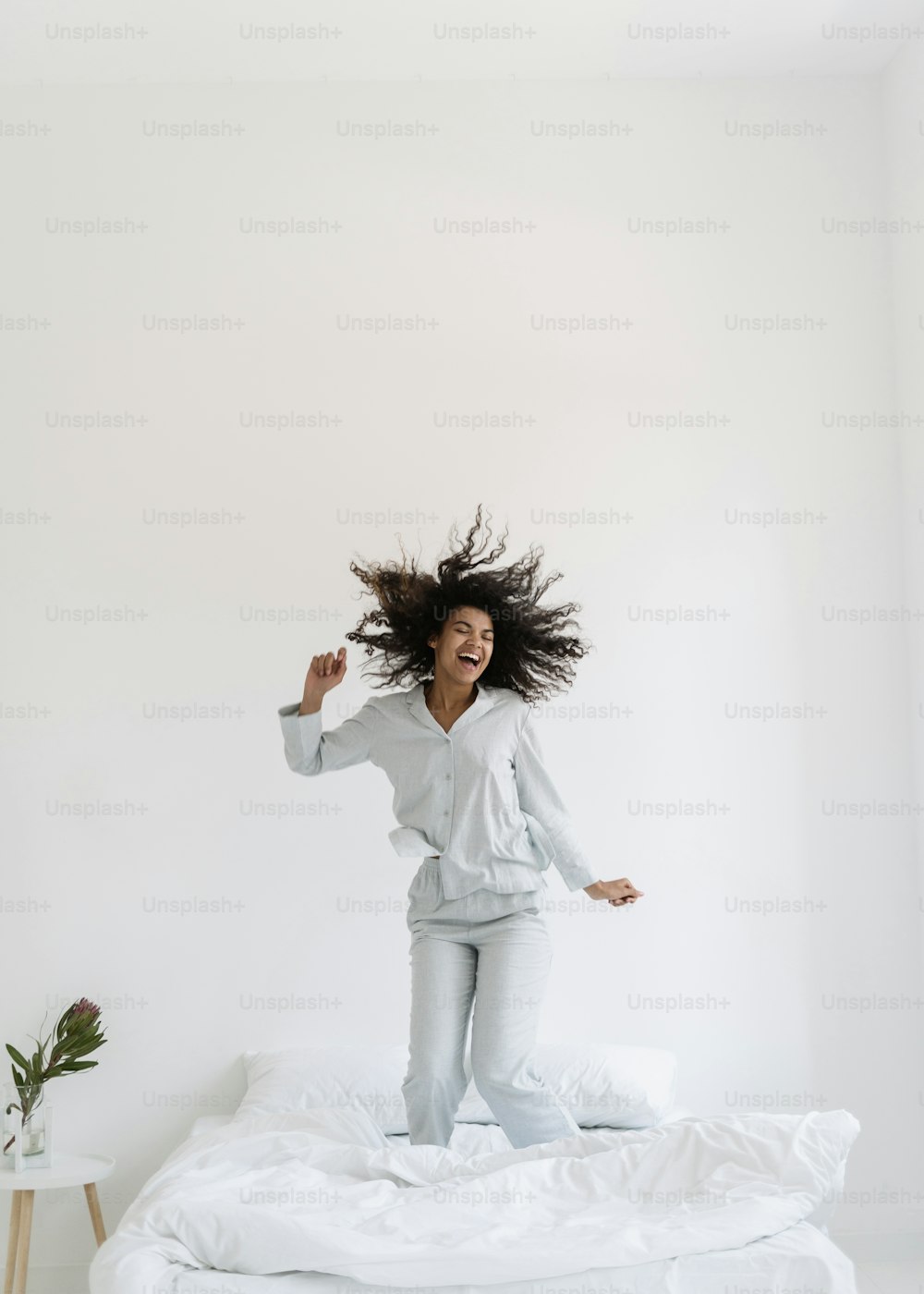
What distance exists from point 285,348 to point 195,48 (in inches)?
33.3

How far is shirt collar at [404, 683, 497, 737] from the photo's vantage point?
2.61m

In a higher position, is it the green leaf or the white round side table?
the green leaf

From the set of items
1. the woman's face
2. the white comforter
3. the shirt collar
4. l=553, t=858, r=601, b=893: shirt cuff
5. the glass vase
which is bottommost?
the glass vase

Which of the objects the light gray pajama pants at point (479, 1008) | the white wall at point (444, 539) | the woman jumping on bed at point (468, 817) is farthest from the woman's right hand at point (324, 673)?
the white wall at point (444, 539)

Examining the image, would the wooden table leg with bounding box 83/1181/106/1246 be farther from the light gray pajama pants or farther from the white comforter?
the light gray pajama pants

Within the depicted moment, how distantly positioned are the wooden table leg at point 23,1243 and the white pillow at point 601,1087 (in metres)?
0.99

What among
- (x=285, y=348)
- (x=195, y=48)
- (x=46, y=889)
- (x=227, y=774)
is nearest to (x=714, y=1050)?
(x=227, y=774)

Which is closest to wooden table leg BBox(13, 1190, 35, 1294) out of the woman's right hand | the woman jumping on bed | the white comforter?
the white comforter

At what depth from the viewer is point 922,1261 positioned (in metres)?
2.95

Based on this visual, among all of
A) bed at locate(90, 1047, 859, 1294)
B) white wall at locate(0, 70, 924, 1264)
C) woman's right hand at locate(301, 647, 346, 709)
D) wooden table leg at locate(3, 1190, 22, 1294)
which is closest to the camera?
bed at locate(90, 1047, 859, 1294)

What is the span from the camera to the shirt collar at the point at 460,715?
2.61 metres

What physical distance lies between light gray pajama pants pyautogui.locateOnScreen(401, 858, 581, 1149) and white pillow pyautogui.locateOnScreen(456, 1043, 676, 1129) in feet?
0.25

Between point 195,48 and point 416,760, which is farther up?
point 195,48

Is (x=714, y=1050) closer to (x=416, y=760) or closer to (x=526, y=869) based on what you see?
(x=526, y=869)
